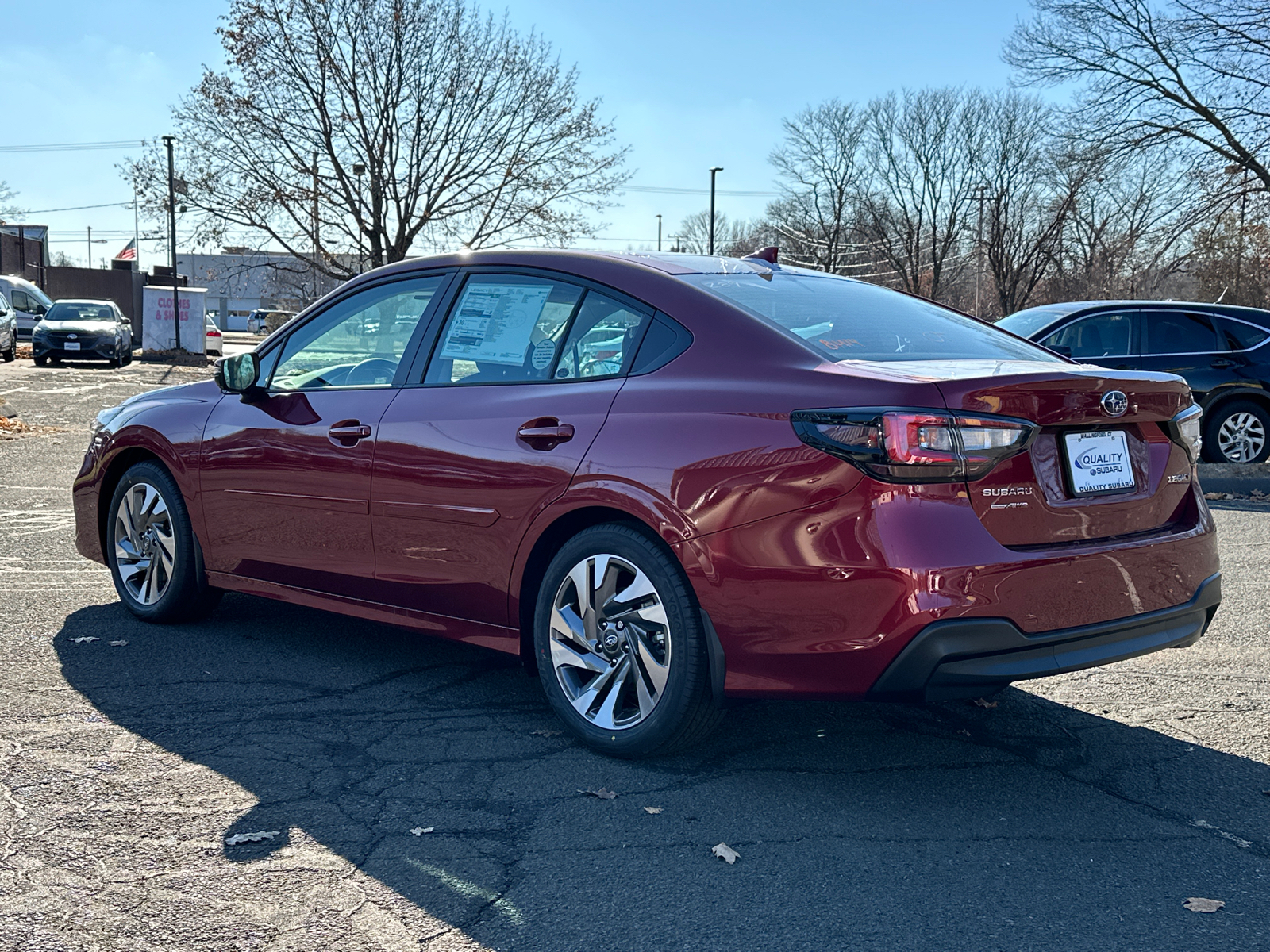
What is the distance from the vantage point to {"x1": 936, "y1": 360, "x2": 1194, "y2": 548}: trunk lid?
323cm

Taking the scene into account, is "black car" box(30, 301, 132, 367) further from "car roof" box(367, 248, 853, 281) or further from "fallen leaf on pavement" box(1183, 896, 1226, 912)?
"fallen leaf on pavement" box(1183, 896, 1226, 912)

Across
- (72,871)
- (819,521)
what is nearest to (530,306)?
(819,521)

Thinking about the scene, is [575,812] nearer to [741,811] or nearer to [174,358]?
[741,811]

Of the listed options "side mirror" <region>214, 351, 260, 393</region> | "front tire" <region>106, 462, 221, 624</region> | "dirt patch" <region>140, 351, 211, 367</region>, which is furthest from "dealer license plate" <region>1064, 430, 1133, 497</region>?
"dirt patch" <region>140, 351, 211, 367</region>

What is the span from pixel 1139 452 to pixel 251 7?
32.2m

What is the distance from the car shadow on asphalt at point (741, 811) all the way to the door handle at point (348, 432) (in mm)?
910

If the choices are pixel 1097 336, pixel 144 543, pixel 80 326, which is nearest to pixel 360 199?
pixel 80 326

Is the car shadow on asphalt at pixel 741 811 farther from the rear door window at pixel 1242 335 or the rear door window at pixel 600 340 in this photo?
the rear door window at pixel 1242 335

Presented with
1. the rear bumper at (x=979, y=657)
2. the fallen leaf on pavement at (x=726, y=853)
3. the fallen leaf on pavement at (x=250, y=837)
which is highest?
the rear bumper at (x=979, y=657)

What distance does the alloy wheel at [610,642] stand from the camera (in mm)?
3646

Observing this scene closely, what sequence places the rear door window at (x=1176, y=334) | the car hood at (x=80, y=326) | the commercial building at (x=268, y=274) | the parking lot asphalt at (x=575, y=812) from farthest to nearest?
the commercial building at (x=268, y=274) → the car hood at (x=80, y=326) → the rear door window at (x=1176, y=334) → the parking lot asphalt at (x=575, y=812)

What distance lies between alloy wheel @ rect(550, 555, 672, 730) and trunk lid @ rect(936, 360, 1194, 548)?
1.03 metres

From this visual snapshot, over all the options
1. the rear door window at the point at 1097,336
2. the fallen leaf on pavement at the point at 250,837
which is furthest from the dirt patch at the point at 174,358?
the fallen leaf on pavement at the point at 250,837

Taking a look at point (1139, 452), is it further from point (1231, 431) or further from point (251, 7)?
point (251, 7)
